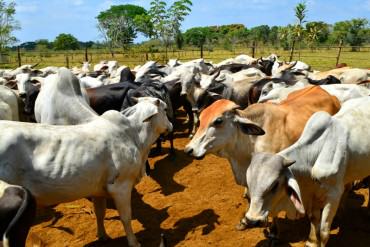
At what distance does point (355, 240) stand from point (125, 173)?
2620mm

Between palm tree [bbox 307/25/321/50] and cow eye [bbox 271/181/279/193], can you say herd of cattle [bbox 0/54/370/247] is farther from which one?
palm tree [bbox 307/25/321/50]

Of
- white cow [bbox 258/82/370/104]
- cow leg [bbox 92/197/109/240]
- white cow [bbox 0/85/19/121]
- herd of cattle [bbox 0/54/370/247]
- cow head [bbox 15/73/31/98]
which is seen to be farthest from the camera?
cow head [bbox 15/73/31/98]

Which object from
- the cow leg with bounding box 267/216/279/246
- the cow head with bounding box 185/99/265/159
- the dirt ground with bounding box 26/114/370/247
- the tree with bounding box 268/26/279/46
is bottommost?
the dirt ground with bounding box 26/114/370/247

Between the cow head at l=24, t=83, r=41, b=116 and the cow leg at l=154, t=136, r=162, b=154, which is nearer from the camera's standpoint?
the cow leg at l=154, t=136, r=162, b=154

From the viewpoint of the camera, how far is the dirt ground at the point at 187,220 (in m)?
4.56

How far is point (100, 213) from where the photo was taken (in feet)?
14.9

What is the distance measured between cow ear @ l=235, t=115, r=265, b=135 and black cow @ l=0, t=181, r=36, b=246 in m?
2.21

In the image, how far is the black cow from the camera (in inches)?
108

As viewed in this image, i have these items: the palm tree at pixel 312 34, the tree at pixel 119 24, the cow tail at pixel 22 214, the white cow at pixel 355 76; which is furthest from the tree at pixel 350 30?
the cow tail at pixel 22 214

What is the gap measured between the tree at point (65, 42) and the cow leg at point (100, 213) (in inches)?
2088

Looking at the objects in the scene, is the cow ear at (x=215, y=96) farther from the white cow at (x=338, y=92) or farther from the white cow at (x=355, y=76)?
the white cow at (x=355, y=76)

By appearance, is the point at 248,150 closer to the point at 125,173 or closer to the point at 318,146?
the point at 318,146

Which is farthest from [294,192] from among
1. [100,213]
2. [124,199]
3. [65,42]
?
[65,42]

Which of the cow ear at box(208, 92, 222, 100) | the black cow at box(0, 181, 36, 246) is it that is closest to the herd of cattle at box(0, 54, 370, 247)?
the black cow at box(0, 181, 36, 246)
